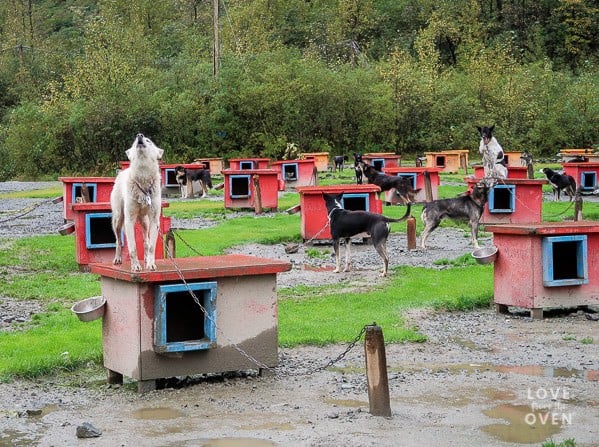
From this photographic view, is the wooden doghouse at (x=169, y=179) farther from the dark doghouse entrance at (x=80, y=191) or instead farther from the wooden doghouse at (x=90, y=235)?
the wooden doghouse at (x=90, y=235)

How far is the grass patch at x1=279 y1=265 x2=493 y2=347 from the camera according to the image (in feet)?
40.5

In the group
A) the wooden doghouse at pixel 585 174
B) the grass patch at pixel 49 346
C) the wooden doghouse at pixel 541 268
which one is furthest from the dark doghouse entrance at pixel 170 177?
the wooden doghouse at pixel 541 268

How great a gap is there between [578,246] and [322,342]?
12.9ft

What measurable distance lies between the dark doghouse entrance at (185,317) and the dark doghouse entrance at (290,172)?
24.4 m

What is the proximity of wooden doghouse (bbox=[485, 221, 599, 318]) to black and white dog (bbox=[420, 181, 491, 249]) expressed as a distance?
5944 millimetres

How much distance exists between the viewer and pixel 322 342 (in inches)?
468

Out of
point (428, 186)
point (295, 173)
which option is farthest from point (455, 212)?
point (295, 173)

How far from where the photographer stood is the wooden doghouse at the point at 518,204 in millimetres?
22812

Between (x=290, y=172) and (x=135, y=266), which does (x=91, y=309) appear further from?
(x=290, y=172)

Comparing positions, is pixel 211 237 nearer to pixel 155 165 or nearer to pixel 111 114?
pixel 155 165

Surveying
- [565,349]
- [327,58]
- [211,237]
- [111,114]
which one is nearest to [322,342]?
[565,349]

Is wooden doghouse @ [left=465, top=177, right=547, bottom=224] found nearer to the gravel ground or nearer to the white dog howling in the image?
the gravel ground

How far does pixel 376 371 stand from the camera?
8.55 metres

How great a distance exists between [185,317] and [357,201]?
10856 millimetres
